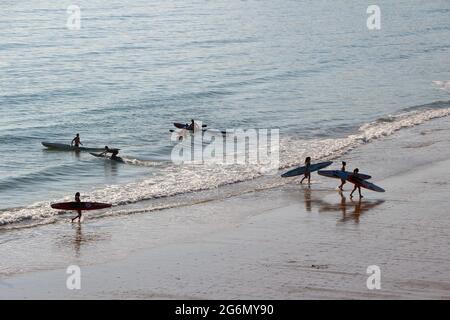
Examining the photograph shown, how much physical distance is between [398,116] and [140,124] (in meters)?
14.5

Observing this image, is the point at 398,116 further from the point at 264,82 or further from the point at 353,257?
the point at 353,257

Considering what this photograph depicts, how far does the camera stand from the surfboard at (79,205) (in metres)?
26.4

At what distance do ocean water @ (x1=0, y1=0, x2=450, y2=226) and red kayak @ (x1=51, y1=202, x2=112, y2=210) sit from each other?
1.91ft

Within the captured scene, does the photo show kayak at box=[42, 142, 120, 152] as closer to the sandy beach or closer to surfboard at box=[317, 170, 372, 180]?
the sandy beach

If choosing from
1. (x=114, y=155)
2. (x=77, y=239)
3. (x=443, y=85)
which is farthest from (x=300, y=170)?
(x=443, y=85)

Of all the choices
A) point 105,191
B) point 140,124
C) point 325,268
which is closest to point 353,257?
point 325,268

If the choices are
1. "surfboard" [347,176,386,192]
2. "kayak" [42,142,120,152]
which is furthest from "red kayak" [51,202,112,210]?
"kayak" [42,142,120,152]

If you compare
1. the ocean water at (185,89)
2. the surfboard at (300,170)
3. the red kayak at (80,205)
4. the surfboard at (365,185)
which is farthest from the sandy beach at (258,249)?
the ocean water at (185,89)

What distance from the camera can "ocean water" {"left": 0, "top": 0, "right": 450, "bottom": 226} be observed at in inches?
1330

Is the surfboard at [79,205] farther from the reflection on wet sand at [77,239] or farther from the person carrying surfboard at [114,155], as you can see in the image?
the person carrying surfboard at [114,155]
